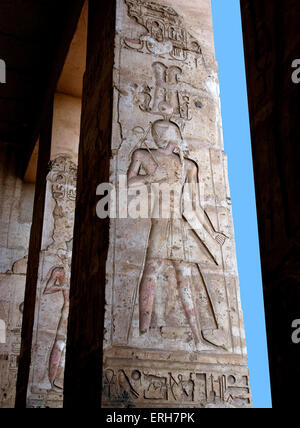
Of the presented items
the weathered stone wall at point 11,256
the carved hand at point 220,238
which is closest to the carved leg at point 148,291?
the carved hand at point 220,238

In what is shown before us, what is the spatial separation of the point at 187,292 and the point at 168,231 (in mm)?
463

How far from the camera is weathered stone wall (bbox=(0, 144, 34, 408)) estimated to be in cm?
857

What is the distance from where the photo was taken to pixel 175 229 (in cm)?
390

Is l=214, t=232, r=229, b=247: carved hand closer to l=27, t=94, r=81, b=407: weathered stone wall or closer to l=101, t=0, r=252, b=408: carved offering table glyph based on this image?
l=101, t=0, r=252, b=408: carved offering table glyph

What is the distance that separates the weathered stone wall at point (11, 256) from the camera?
8570mm

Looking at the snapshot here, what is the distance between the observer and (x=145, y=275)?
3.66 m

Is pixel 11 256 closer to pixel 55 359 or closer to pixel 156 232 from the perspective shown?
pixel 55 359

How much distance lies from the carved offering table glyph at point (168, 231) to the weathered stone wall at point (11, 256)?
5.69 meters

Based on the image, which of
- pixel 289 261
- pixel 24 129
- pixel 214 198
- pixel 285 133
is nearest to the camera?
pixel 289 261

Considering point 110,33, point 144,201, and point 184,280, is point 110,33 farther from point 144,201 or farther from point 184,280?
point 184,280

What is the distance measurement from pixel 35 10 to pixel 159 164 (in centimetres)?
435

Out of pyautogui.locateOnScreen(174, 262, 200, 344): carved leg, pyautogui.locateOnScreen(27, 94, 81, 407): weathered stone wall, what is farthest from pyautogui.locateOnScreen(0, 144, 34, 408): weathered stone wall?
pyautogui.locateOnScreen(174, 262, 200, 344): carved leg

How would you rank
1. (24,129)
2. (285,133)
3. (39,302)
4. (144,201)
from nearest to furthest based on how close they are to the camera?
1. (285,133)
2. (144,201)
3. (39,302)
4. (24,129)

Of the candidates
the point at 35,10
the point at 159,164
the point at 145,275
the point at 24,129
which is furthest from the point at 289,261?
the point at 24,129
